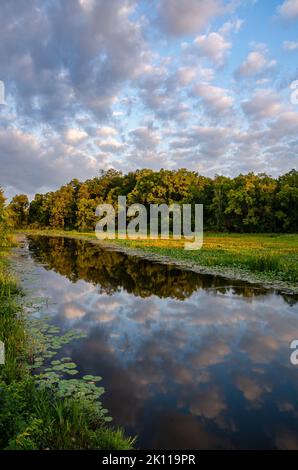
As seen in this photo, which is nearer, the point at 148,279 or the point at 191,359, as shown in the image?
the point at 191,359

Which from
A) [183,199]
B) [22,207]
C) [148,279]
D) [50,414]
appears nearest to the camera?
[50,414]

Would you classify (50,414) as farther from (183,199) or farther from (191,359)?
(183,199)

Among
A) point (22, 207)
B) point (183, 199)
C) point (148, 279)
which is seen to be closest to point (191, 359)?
point (148, 279)

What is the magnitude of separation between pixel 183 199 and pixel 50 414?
217 ft

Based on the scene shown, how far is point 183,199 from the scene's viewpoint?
6975 cm

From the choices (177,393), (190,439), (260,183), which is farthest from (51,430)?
(260,183)

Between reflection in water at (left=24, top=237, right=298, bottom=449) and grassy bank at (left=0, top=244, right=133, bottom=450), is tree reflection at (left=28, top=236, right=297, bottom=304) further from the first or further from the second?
grassy bank at (left=0, top=244, right=133, bottom=450)

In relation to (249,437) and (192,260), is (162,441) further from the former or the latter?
(192,260)

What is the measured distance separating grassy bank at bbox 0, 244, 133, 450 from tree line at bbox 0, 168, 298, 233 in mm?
12534

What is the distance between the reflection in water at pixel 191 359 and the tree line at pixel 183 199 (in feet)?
29.8

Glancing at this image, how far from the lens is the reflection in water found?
538cm

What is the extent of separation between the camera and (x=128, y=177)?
91.6 m

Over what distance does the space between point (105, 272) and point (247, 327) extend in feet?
39.7

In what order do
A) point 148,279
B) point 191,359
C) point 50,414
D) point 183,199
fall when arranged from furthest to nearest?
point 183,199, point 148,279, point 191,359, point 50,414
